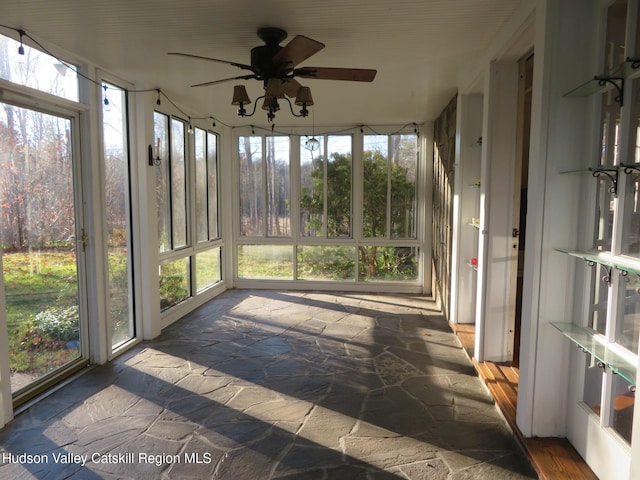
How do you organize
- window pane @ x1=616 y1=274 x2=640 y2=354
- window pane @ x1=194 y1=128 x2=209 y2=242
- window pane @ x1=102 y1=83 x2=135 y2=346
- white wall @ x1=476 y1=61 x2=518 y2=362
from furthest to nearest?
window pane @ x1=194 y1=128 x2=209 y2=242
window pane @ x1=102 y1=83 x2=135 y2=346
white wall @ x1=476 y1=61 x2=518 y2=362
window pane @ x1=616 y1=274 x2=640 y2=354

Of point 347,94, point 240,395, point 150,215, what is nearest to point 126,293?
point 150,215

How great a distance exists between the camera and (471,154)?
400 cm

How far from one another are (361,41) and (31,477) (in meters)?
3.12

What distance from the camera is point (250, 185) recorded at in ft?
21.3

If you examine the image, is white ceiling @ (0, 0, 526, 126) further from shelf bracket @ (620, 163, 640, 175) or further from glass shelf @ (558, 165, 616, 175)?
shelf bracket @ (620, 163, 640, 175)

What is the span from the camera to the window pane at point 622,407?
1.80 m

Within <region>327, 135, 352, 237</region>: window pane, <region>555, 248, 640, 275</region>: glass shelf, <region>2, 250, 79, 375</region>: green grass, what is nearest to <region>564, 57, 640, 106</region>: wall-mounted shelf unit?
<region>555, 248, 640, 275</region>: glass shelf

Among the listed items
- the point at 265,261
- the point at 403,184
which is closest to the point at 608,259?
the point at 403,184

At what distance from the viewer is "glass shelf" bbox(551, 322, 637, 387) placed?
5.47ft

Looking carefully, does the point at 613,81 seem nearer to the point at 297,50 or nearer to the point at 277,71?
the point at 297,50

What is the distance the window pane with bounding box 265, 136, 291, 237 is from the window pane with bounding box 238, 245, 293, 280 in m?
0.26

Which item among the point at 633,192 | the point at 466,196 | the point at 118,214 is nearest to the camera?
the point at 633,192

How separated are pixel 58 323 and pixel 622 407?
11.5 ft

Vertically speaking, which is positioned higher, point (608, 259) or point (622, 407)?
point (608, 259)
